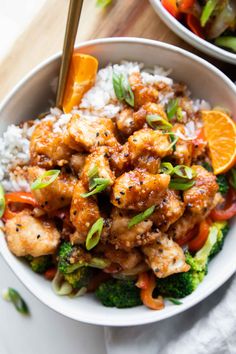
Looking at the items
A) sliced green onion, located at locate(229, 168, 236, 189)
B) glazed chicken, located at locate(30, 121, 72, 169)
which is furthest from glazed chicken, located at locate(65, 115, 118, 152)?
sliced green onion, located at locate(229, 168, 236, 189)

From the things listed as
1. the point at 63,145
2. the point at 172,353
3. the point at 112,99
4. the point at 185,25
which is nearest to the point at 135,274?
the point at 172,353

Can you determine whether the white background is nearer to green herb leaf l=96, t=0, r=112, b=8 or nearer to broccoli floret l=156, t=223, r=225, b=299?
green herb leaf l=96, t=0, r=112, b=8

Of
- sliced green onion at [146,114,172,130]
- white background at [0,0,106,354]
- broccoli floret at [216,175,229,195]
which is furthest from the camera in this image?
white background at [0,0,106,354]

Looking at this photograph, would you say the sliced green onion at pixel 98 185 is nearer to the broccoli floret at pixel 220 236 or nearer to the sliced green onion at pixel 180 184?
the sliced green onion at pixel 180 184

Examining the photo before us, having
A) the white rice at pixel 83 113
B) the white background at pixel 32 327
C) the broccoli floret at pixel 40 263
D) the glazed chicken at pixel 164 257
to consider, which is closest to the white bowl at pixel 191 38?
the white rice at pixel 83 113

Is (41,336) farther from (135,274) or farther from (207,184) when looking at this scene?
(207,184)
